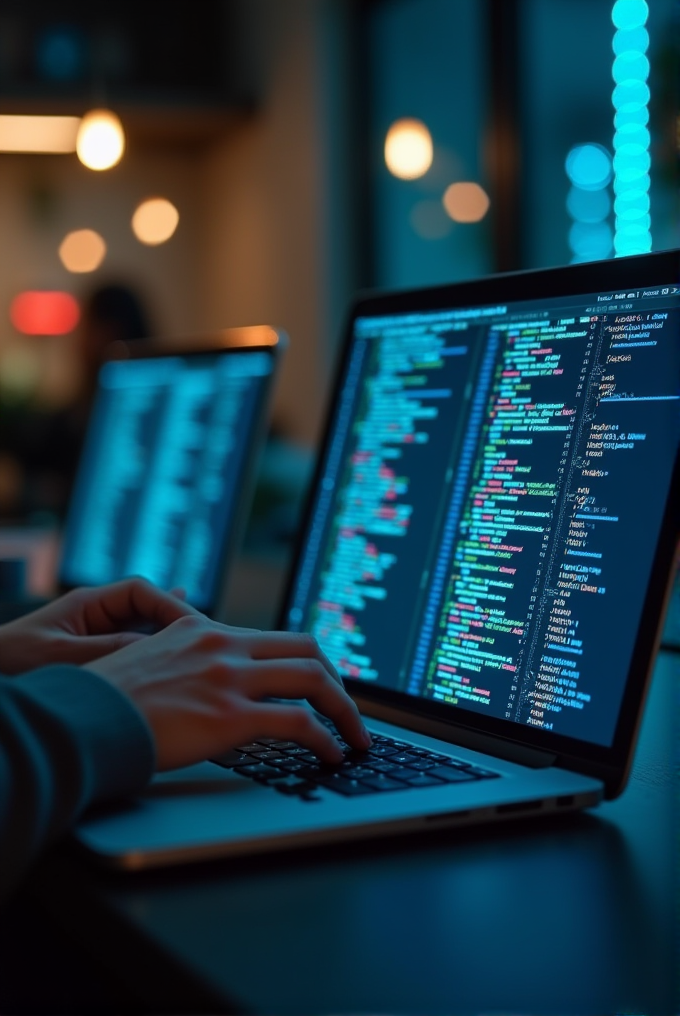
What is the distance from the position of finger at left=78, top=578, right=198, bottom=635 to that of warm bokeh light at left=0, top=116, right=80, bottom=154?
15.5ft

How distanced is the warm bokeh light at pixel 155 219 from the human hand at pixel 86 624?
565 cm

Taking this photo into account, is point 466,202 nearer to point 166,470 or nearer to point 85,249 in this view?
point 85,249

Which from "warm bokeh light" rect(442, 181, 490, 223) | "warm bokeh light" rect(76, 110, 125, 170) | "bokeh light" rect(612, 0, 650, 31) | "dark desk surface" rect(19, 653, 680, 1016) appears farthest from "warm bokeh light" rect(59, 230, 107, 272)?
"dark desk surface" rect(19, 653, 680, 1016)

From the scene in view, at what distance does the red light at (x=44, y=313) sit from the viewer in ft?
20.7

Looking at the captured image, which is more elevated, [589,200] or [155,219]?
[155,219]

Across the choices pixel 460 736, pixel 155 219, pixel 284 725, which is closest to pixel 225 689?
pixel 284 725

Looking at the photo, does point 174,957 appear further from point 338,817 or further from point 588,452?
point 588,452

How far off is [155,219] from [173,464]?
514cm

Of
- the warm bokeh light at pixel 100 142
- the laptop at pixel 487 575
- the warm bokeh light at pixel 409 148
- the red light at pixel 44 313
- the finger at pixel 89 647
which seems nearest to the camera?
the laptop at pixel 487 575

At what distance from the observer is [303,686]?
0.68m

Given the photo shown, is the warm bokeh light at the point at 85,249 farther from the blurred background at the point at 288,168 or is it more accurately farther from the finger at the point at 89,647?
the finger at the point at 89,647

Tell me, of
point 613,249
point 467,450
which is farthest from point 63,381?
point 467,450

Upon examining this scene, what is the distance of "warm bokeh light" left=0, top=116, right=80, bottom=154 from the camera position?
5.30 metres

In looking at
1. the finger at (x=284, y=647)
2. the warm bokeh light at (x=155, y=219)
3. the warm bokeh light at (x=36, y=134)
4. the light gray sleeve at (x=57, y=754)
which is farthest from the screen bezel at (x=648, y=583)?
the warm bokeh light at (x=155, y=219)
